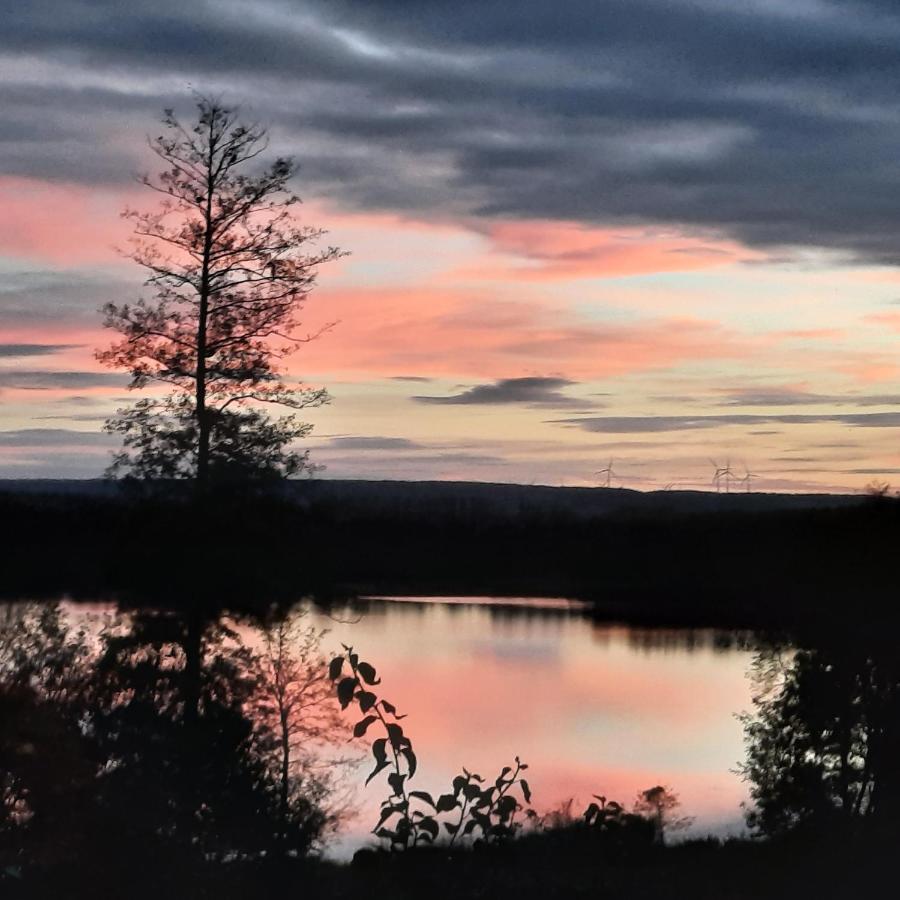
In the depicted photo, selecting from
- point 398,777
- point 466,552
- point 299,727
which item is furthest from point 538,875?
point 466,552

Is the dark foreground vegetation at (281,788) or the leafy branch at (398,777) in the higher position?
the leafy branch at (398,777)

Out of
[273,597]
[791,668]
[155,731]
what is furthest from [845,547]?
[155,731]

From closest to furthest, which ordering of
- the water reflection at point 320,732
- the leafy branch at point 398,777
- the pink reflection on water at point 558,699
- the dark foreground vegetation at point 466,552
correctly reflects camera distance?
the leafy branch at point 398,777
the water reflection at point 320,732
the pink reflection on water at point 558,699
the dark foreground vegetation at point 466,552

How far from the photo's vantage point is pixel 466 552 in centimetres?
4769

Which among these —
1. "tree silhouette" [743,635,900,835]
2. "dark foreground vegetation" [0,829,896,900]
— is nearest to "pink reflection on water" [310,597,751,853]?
"tree silhouette" [743,635,900,835]

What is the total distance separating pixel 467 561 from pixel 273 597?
14.6 metres

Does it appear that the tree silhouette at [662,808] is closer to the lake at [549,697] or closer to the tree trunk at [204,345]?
the lake at [549,697]

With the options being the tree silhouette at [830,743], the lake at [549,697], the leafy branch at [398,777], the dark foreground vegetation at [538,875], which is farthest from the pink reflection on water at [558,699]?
the leafy branch at [398,777]

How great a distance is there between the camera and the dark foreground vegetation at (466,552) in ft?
95.8

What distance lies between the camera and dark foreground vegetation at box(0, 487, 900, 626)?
29188 mm

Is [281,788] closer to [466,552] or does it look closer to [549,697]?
[549,697]

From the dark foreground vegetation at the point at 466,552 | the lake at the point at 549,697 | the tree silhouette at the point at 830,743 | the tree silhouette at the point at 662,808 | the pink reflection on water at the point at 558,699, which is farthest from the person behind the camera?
the dark foreground vegetation at the point at 466,552

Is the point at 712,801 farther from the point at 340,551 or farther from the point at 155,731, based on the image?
the point at 340,551

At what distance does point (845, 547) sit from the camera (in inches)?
1189
